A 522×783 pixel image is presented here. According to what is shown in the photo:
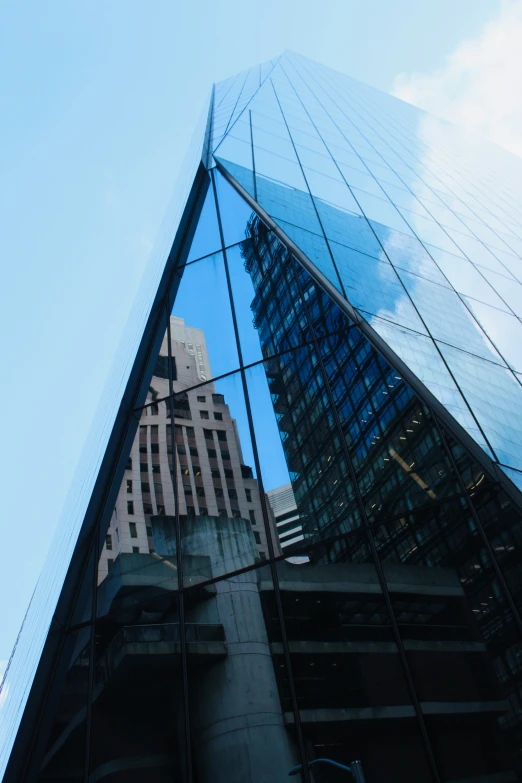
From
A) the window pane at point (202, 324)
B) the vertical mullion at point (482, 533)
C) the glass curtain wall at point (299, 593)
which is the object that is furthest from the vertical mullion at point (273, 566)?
the vertical mullion at point (482, 533)

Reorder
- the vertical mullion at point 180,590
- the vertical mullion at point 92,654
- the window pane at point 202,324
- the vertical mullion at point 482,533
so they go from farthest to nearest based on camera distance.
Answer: the window pane at point 202,324, the vertical mullion at point 92,654, the vertical mullion at point 180,590, the vertical mullion at point 482,533

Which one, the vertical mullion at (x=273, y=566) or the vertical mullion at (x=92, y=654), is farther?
the vertical mullion at (x=92, y=654)

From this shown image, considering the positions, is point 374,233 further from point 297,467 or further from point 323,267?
point 297,467

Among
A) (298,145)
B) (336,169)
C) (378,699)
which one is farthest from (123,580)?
(298,145)

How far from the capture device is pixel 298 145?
2789 cm

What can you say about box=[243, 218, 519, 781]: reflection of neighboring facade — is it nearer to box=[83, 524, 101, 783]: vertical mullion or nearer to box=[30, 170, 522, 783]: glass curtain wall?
Result: box=[30, 170, 522, 783]: glass curtain wall

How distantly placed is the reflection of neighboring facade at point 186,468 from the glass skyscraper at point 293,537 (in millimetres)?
51

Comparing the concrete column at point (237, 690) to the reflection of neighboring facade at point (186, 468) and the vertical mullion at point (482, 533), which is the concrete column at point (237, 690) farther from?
the vertical mullion at point (482, 533)

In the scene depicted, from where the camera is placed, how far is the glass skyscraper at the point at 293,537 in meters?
9.95

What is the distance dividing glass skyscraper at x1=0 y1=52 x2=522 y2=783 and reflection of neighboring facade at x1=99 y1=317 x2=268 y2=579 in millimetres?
51

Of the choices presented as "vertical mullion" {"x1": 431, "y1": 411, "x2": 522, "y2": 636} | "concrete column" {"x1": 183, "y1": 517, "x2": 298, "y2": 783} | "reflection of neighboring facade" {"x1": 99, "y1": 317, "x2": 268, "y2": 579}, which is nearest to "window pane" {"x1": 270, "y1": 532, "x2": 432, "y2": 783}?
"concrete column" {"x1": 183, "y1": 517, "x2": 298, "y2": 783}

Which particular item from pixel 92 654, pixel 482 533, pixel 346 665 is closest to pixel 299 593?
pixel 346 665

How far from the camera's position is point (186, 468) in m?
13.9

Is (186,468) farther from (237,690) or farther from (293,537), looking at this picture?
(237,690)
